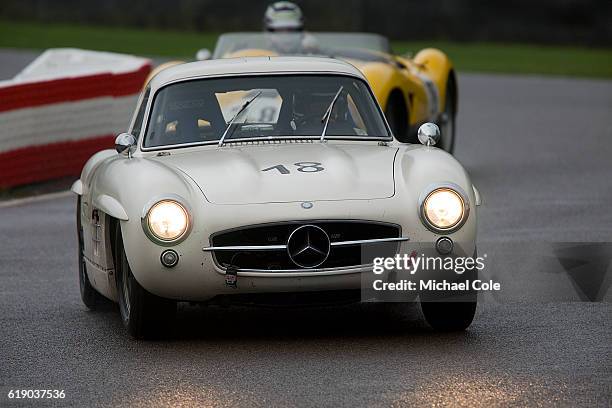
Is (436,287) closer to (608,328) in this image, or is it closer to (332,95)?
(608,328)

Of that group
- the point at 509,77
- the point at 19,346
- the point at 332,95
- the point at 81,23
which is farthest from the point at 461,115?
the point at 81,23

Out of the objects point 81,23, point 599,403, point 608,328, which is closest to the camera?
point 599,403

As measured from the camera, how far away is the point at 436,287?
7551 mm

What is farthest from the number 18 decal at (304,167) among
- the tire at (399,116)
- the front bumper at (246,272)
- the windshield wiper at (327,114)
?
the tire at (399,116)

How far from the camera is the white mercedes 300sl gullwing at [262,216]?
7.34 metres

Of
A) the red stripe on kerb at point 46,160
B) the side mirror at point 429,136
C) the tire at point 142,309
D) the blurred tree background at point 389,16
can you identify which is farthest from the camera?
the blurred tree background at point 389,16

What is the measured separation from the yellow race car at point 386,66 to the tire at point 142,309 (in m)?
6.46

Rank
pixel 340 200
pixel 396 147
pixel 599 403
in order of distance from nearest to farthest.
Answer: pixel 599 403, pixel 340 200, pixel 396 147

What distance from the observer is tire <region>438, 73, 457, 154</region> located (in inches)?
644

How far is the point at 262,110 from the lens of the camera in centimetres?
882

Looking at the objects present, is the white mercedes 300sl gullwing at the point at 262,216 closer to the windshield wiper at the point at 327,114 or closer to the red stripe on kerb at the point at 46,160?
the windshield wiper at the point at 327,114

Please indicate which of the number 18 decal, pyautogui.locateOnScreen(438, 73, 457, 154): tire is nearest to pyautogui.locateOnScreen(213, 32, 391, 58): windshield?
pyautogui.locateOnScreen(438, 73, 457, 154): tire

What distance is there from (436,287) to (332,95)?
168cm

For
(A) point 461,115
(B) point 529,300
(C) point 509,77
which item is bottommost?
(C) point 509,77
